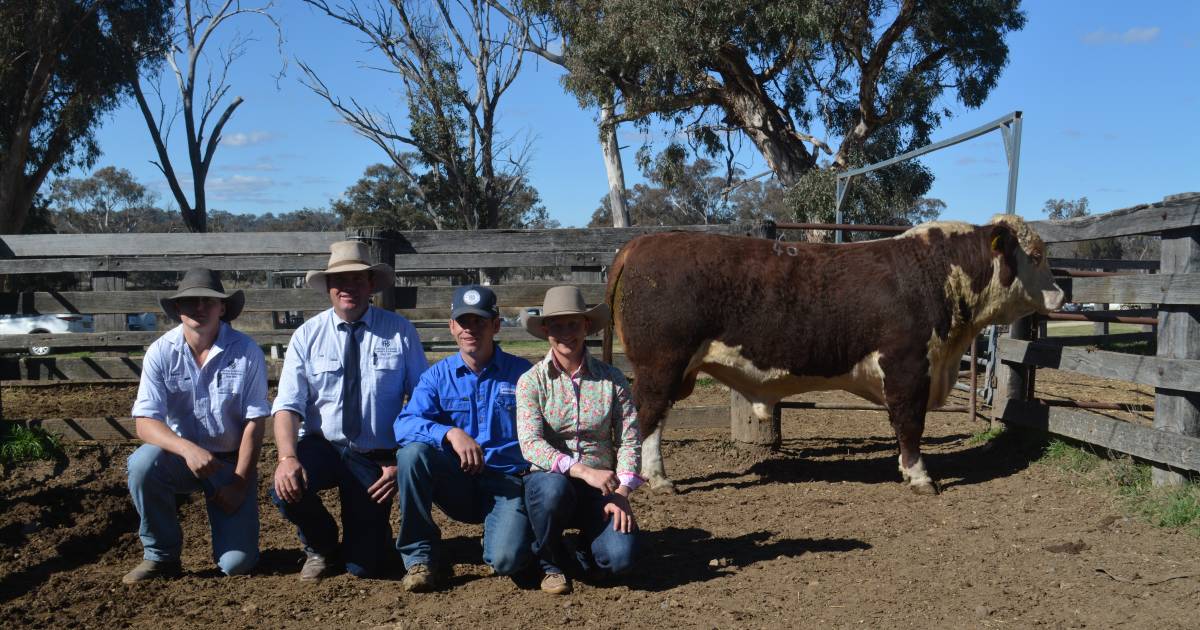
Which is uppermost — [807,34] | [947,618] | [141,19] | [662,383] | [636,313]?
[141,19]

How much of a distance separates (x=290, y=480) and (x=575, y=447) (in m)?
1.27

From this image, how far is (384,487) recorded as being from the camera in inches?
165

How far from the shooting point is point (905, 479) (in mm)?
6129

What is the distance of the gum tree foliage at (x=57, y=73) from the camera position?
21875 millimetres

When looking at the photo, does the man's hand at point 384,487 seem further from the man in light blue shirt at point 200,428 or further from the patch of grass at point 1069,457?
the patch of grass at point 1069,457

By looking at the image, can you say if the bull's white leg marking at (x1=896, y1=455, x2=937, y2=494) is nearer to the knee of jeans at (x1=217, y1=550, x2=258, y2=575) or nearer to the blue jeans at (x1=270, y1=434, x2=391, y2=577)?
the blue jeans at (x1=270, y1=434, x2=391, y2=577)

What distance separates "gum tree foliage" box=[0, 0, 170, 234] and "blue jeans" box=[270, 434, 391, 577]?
22256 millimetres

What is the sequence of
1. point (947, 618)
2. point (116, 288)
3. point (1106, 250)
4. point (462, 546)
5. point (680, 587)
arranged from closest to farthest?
point (947, 618) < point (680, 587) < point (462, 546) < point (116, 288) < point (1106, 250)

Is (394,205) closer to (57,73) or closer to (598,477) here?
(57,73)

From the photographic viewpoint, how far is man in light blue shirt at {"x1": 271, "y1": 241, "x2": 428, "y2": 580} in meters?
4.25

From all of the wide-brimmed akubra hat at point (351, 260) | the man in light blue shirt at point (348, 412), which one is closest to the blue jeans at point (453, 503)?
the man in light blue shirt at point (348, 412)

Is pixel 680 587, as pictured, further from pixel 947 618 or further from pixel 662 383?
pixel 662 383

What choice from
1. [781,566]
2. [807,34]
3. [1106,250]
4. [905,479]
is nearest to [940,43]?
[807,34]

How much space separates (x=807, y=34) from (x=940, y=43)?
13.3ft
